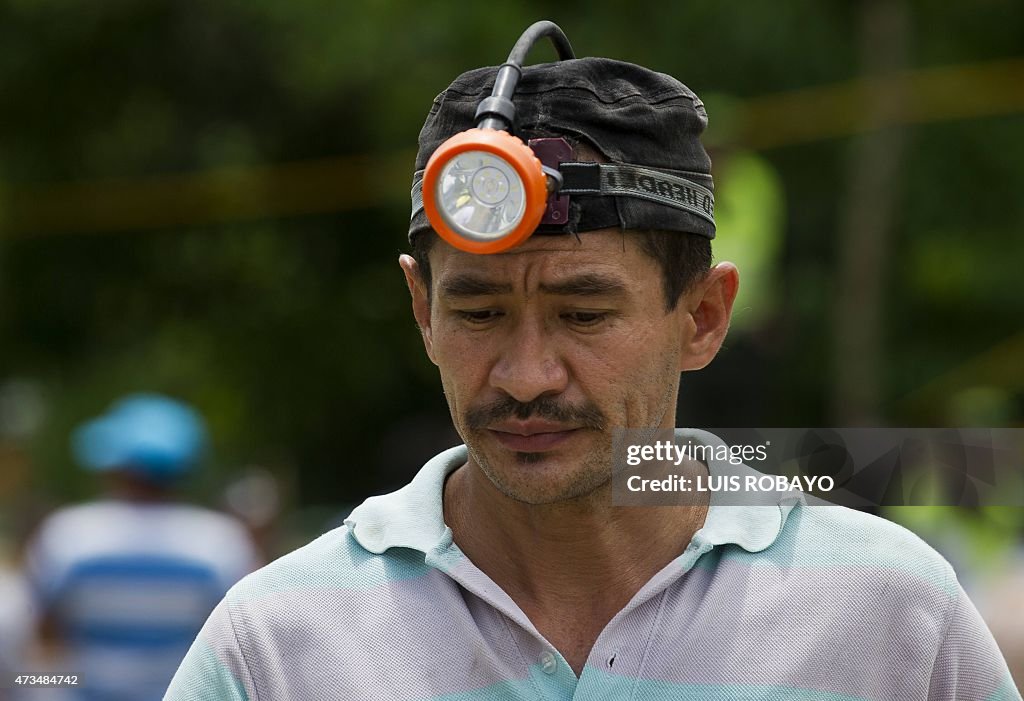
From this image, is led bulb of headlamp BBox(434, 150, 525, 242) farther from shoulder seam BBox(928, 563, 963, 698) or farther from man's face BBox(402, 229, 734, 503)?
shoulder seam BBox(928, 563, 963, 698)

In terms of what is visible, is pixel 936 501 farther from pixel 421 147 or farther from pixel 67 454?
pixel 67 454

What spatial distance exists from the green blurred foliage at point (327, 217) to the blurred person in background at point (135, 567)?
4542 mm

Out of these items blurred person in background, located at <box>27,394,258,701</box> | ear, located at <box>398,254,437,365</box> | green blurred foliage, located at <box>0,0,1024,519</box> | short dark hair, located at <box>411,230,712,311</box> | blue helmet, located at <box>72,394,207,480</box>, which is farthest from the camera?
green blurred foliage, located at <box>0,0,1024,519</box>

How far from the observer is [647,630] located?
92.7 inches

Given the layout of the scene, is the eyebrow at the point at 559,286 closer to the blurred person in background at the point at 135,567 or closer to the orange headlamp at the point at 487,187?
the orange headlamp at the point at 487,187

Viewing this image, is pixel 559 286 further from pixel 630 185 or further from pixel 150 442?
pixel 150 442

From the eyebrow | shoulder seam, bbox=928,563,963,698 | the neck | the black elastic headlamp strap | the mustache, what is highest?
the black elastic headlamp strap

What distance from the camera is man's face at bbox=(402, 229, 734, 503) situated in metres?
2.32

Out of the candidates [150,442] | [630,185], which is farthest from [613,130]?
[150,442]

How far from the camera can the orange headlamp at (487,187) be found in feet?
7.20

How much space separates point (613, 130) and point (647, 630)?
2.39 feet

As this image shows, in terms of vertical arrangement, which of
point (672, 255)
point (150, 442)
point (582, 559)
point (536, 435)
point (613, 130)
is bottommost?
point (582, 559)

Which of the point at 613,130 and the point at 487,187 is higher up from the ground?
the point at 613,130

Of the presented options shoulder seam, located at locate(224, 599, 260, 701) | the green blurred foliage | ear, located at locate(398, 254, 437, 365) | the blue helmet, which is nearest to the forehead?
ear, located at locate(398, 254, 437, 365)
